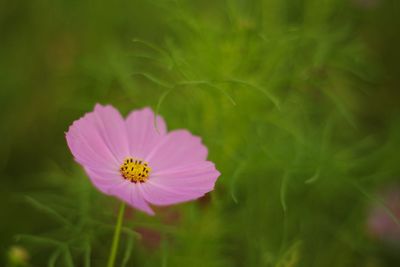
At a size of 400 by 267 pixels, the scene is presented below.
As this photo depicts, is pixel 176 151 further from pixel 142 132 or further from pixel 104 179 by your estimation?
pixel 104 179

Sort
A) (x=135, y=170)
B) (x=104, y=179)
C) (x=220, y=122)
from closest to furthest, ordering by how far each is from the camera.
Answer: (x=104, y=179) < (x=135, y=170) < (x=220, y=122)

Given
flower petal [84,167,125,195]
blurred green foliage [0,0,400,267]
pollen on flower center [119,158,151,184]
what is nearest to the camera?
flower petal [84,167,125,195]

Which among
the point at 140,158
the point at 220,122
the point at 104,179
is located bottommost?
the point at 104,179

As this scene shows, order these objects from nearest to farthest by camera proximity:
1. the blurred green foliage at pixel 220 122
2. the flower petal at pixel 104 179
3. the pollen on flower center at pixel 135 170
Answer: the flower petal at pixel 104 179 < the pollen on flower center at pixel 135 170 < the blurred green foliage at pixel 220 122

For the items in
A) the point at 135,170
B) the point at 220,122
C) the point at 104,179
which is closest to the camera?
the point at 104,179

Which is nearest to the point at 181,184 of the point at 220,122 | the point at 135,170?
the point at 135,170

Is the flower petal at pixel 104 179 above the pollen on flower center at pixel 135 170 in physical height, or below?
below
